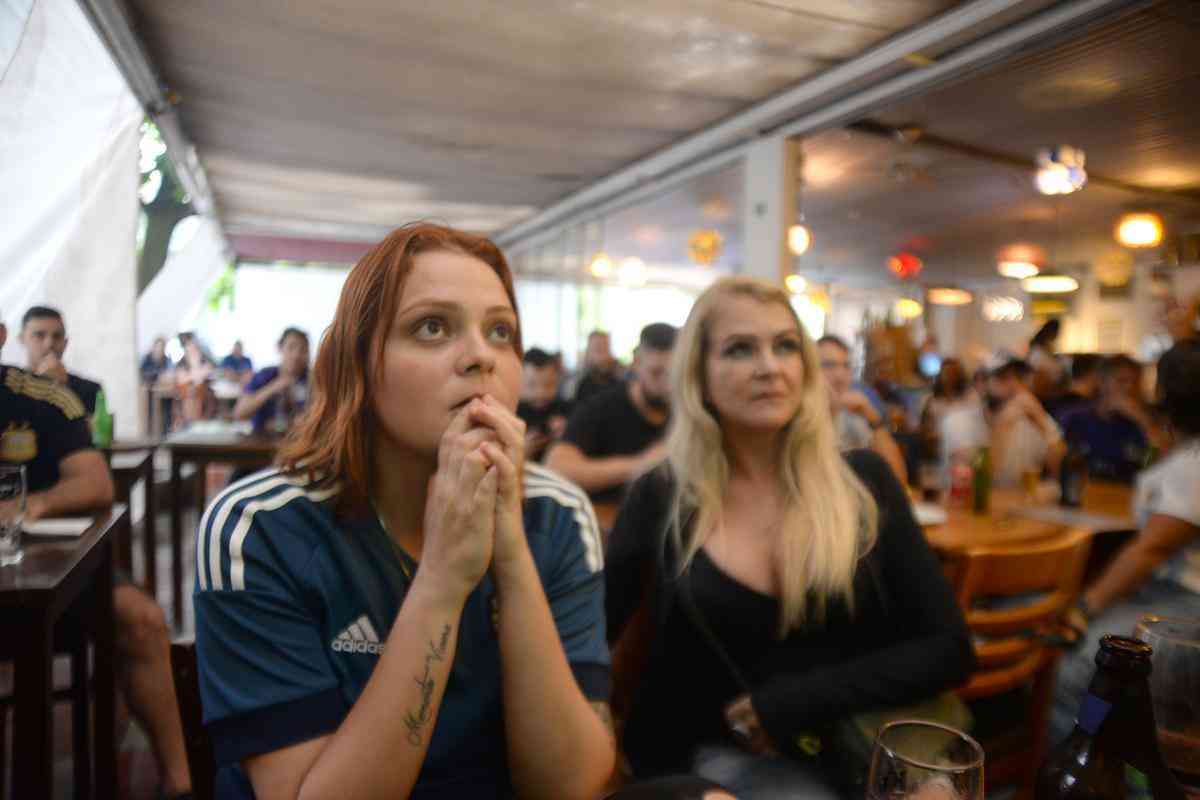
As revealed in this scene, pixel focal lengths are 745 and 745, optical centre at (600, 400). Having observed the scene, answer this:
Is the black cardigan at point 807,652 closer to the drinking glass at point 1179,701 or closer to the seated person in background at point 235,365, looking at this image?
the drinking glass at point 1179,701

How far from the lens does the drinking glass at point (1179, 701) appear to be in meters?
0.74

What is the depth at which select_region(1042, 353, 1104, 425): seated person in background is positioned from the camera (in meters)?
5.39

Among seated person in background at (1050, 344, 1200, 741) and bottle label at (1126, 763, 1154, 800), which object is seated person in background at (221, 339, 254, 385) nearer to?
seated person in background at (1050, 344, 1200, 741)

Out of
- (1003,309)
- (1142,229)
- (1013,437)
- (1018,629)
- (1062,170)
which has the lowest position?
(1018,629)

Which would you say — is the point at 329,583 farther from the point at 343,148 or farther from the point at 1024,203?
the point at 1024,203

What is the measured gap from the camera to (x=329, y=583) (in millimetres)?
965

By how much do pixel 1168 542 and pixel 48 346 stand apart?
10.3 ft

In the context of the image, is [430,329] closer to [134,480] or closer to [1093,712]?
[1093,712]

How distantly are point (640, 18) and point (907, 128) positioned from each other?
2.29 m

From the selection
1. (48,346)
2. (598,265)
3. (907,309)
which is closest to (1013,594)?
(48,346)

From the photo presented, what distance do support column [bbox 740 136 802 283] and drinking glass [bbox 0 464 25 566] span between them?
4.28 metres

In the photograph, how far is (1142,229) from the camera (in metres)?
6.01

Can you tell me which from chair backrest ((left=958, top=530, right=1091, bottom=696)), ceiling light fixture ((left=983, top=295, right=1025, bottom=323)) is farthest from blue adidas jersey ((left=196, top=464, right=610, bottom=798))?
ceiling light fixture ((left=983, top=295, right=1025, bottom=323))

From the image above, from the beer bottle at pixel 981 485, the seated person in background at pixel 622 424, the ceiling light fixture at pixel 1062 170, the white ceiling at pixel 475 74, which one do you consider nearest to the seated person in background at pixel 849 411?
the beer bottle at pixel 981 485
